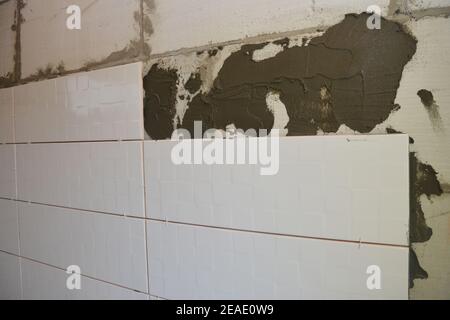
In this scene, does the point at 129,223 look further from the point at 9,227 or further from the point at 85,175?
the point at 9,227

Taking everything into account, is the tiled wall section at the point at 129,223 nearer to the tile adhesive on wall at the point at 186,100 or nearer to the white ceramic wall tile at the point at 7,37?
the tile adhesive on wall at the point at 186,100

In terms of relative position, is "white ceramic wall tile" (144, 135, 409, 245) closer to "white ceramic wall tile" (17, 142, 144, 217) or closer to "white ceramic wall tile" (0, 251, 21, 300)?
"white ceramic wall tile" (17, 142, 144, 217)

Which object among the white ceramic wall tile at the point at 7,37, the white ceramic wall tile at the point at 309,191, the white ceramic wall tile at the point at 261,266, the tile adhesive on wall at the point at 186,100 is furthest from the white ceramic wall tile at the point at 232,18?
the white ceramic wall tile at the point at 7,37

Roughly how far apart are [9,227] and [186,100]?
1.29m

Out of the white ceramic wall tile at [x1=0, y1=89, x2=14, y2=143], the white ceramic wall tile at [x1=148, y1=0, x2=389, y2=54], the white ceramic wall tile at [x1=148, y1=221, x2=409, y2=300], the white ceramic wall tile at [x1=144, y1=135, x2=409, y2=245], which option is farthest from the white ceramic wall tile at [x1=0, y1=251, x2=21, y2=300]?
the white ceramic wall tile at [x1=148, y1=0, x2=389, y2=54]

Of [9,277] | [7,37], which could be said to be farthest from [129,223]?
[7,37]

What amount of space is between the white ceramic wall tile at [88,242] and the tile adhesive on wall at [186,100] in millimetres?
13

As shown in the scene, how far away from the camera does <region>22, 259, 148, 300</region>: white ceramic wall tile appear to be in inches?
50.7

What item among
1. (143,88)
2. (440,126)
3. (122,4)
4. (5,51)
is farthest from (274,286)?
(5,51)

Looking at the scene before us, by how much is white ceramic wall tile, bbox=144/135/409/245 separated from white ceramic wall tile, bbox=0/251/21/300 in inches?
42.5

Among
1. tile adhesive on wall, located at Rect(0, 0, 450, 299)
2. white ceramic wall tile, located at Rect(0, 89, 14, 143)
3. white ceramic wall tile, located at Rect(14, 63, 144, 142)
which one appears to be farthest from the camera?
white ceramic wall tile, located at Rect(0, 89, 14, 143)

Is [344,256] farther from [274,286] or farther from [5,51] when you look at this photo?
[5,51]

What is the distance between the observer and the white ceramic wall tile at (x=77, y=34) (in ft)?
4.03

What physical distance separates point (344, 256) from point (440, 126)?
16.6 inches
